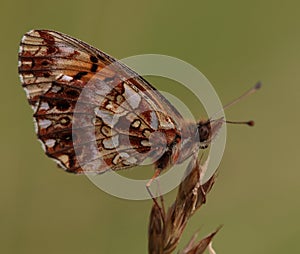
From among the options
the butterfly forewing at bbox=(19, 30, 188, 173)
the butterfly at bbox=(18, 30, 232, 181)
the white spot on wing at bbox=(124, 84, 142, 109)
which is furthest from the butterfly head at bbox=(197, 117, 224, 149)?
the white spot on wing at bbox=(124, 84, 142, 109)

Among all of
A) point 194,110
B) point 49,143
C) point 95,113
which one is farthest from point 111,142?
point 194,110

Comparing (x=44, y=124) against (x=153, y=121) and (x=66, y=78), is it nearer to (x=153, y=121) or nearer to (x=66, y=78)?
(x=66, y=78)

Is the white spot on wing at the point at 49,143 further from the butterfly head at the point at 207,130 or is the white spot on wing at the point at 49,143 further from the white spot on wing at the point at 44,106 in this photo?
the butterfly head at the point at 207,130

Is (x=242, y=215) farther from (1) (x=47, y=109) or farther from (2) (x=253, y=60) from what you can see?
(1) (x=47, y=109)

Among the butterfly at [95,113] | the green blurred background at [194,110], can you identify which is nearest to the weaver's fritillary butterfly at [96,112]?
the butterfly at [95,113]

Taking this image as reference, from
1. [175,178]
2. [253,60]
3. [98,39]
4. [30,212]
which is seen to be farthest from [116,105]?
[253,60]

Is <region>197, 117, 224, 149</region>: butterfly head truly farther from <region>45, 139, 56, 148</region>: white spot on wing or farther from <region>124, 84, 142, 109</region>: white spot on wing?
<region>45, 139, 56, 148</region>: white spot on wing
